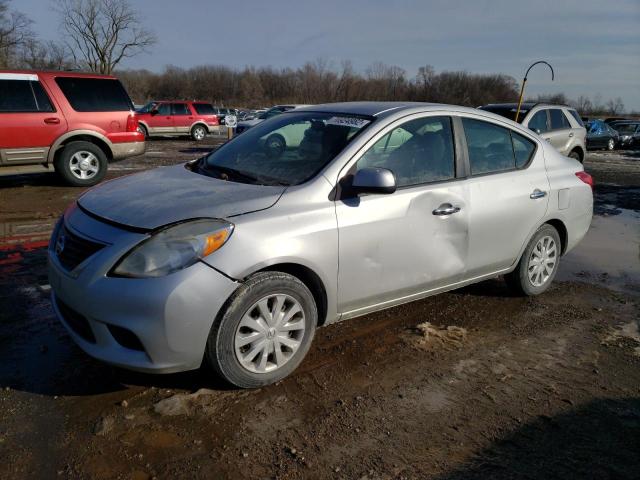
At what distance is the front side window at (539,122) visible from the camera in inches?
435

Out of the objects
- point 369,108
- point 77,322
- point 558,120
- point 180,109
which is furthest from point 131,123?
point 180,109

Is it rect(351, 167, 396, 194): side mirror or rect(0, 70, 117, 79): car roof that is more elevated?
rect(0, 70, 117, 79): car roof

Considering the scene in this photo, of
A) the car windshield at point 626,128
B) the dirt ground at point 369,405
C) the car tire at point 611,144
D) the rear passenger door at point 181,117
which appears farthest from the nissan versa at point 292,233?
the car windshield at point 626,128

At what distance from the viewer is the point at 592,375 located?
3391mm

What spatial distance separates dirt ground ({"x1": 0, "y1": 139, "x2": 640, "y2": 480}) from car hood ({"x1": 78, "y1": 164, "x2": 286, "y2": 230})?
3.28 ft

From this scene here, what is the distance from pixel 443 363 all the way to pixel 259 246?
1549 mm

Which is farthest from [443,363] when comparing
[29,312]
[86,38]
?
[86,38]

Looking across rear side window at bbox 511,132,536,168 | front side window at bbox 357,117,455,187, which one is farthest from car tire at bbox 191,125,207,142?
front side window at bbox 357,117,455,187

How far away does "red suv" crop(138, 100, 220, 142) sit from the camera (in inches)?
882

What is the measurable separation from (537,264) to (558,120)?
833 centimetres

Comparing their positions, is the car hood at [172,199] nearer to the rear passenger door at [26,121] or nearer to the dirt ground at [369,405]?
the dirt ground at [369,405]

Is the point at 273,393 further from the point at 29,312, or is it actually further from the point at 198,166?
the point at 29,312

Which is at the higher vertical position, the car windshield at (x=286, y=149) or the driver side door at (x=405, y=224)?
the car windshield at (x=286, y=149)

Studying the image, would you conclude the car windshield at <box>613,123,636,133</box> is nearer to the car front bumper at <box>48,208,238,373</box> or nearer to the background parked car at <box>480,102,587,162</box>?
the background parked car at <box>480,102,587,162</box>
